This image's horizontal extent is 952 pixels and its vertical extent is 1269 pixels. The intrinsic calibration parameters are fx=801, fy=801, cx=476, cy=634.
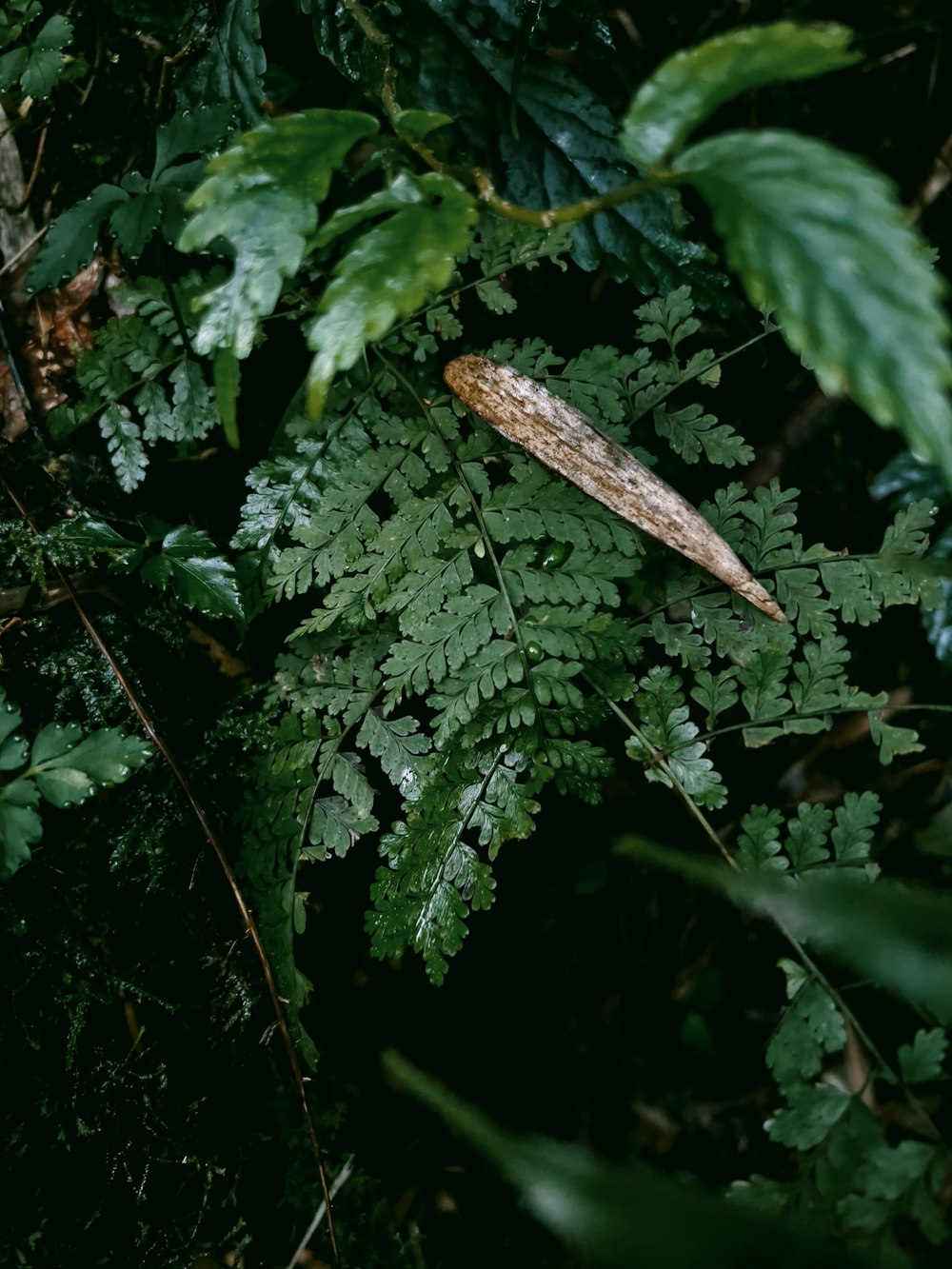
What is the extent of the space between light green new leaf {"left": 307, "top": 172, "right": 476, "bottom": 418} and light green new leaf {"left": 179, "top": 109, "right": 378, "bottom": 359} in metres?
0.09

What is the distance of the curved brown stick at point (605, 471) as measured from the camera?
6.37 feet

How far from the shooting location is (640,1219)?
851mm

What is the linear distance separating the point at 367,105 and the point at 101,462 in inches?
49.6

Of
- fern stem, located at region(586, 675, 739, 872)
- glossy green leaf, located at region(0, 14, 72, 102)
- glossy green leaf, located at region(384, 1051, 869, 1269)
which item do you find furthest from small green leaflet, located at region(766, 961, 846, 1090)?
glossy green leaf, located at region(0, 14, 72, 102)

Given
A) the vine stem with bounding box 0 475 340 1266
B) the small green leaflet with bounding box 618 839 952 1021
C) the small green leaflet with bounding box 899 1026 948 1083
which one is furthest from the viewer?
the vine stem with bounding box 0 475 340 1266

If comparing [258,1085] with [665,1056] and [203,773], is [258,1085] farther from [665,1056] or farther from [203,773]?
[665,1056]

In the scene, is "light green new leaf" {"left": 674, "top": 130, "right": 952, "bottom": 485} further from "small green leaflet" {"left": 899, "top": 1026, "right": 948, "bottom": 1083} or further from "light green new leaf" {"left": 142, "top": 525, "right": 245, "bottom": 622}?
"light green new leaf" {"left": 142, "top": 525, "right": 245, "bottom": 622}

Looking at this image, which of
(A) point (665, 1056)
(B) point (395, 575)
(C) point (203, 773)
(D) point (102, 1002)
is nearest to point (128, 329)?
(B) point (395, 575)

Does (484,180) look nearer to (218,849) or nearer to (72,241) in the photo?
A: (72,241)

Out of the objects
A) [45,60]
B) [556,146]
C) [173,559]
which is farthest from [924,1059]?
[45,60]

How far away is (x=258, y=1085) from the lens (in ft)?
6.89

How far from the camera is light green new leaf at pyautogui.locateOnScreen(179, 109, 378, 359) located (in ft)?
3.89

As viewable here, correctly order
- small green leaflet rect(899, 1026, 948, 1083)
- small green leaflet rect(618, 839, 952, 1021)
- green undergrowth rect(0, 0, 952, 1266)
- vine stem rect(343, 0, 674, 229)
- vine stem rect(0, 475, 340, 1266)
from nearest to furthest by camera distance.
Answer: small green leaflet rect(618, 839, 952, 1021) < vine stem rect(343, 0, 674, 229) < small green leaflet rect(899, 1026, 948, 1083) < green undergrowth rect(0, 0, 952, 1266) < vine stem rect(0, 475, 340, 1266)

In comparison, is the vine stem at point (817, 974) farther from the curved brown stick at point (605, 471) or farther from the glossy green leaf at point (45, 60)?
the glossy green leaf at point (45, 60)
